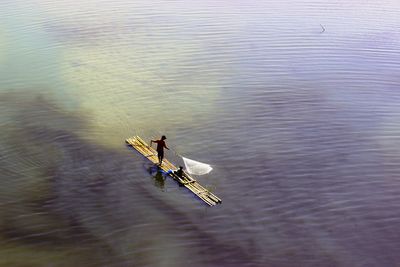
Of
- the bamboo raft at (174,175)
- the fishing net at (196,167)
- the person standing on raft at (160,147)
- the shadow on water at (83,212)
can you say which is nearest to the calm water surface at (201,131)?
the shadow on water at (83,212)

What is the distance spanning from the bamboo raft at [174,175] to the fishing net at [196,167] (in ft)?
1.33

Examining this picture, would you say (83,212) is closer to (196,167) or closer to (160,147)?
(160,147)

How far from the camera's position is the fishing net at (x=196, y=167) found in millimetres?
20281

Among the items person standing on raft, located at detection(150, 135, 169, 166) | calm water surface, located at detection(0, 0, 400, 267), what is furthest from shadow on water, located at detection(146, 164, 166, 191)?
person standing on raft, located at detection(150, 135, 169, 166)

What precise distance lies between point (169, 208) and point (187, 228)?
4.37 feet

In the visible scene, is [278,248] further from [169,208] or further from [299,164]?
[299,164]

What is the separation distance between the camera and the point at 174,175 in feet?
65.5

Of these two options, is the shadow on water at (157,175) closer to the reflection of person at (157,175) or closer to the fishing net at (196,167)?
the reflection of person at (157,175)

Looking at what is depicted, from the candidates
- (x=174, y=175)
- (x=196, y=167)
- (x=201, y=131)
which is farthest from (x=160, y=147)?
(x=201, y=131)

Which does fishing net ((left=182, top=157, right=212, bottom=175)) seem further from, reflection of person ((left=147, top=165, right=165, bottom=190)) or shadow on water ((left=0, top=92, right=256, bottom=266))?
shadow on water ((left=0, top=92, right=256, bottom=266))

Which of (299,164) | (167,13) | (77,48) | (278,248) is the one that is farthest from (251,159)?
(167,13)

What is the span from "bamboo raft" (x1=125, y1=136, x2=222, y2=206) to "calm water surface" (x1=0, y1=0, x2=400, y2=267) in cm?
35

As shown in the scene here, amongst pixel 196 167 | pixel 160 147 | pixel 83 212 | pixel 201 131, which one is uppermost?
pixel 201 131

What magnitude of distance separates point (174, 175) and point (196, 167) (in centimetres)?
106
